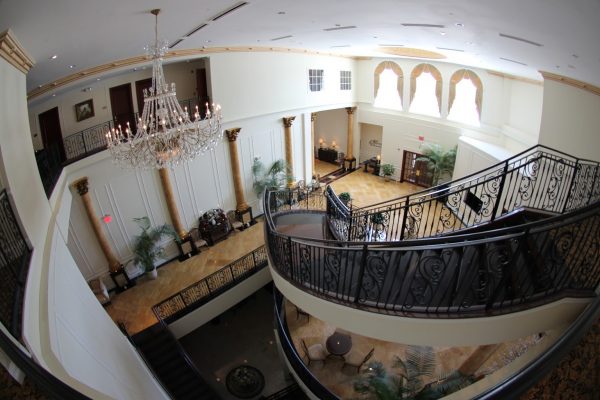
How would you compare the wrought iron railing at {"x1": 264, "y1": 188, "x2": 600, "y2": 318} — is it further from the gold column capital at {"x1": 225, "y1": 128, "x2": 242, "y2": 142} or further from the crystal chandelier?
the gold column capital at {"x1": 225, "y1": 128, "x2": 242, "y2": 142}

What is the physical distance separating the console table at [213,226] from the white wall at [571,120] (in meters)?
9.77

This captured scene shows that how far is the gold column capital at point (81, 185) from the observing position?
860 centimetres

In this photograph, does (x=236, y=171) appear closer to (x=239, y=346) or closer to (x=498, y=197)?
(x=239, y=346)

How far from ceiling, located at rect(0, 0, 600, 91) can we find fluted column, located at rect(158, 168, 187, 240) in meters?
4.29

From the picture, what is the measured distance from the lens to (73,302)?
4.07 m

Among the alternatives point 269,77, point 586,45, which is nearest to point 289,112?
point 269,77

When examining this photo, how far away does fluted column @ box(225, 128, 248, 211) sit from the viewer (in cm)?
1210

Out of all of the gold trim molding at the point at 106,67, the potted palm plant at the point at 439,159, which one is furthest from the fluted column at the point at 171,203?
the potted palm plant at the point at 439,159

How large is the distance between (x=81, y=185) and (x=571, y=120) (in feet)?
37.8

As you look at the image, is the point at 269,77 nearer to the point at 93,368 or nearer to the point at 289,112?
the point at 289,112

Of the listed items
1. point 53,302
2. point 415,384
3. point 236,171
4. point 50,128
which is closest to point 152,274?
point 236,171

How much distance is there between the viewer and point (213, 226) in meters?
11.9

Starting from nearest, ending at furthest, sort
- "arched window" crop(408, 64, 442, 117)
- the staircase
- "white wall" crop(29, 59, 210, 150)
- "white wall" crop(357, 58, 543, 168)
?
the staircase, "white wall" crop(29, 59, 210, 150), "white wall" crop(357, 58, 543, 168), "arched window" crop(408, 64, 442, 117)

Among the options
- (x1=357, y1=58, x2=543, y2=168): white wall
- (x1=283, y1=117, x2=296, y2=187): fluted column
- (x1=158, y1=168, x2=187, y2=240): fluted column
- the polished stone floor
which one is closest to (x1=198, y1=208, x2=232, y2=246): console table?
(x1=158, y1=168, x2=187, y2=240): fluted column
